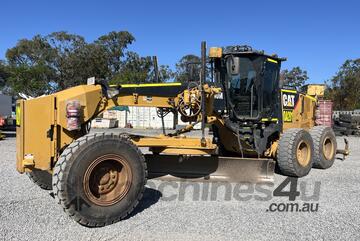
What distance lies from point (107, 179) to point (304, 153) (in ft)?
18.2

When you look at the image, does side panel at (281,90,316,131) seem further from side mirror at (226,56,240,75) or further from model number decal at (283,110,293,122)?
side mirror at (226,56,240,75)

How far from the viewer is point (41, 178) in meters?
7.11

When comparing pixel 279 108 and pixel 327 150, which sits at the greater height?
pixel 279 108

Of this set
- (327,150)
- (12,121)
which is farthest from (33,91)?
(327,150)

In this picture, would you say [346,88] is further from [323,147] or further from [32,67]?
[323,147]

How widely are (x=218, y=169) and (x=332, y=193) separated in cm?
211

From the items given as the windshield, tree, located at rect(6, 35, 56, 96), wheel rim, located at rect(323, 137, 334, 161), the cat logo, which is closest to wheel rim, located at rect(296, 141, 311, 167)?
the cat logo

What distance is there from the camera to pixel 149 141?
7090 mm

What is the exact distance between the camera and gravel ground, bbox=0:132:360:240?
17.1 feet

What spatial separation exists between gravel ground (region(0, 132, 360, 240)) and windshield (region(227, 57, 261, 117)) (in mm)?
2153

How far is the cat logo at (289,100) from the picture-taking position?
10.3 metres

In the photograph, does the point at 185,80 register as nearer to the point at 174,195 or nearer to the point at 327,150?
the point at 174,195

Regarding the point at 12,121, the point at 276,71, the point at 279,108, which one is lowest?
the point at 12,121

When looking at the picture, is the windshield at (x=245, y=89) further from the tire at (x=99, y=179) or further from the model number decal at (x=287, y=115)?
the tire at (x=99, y=179)
